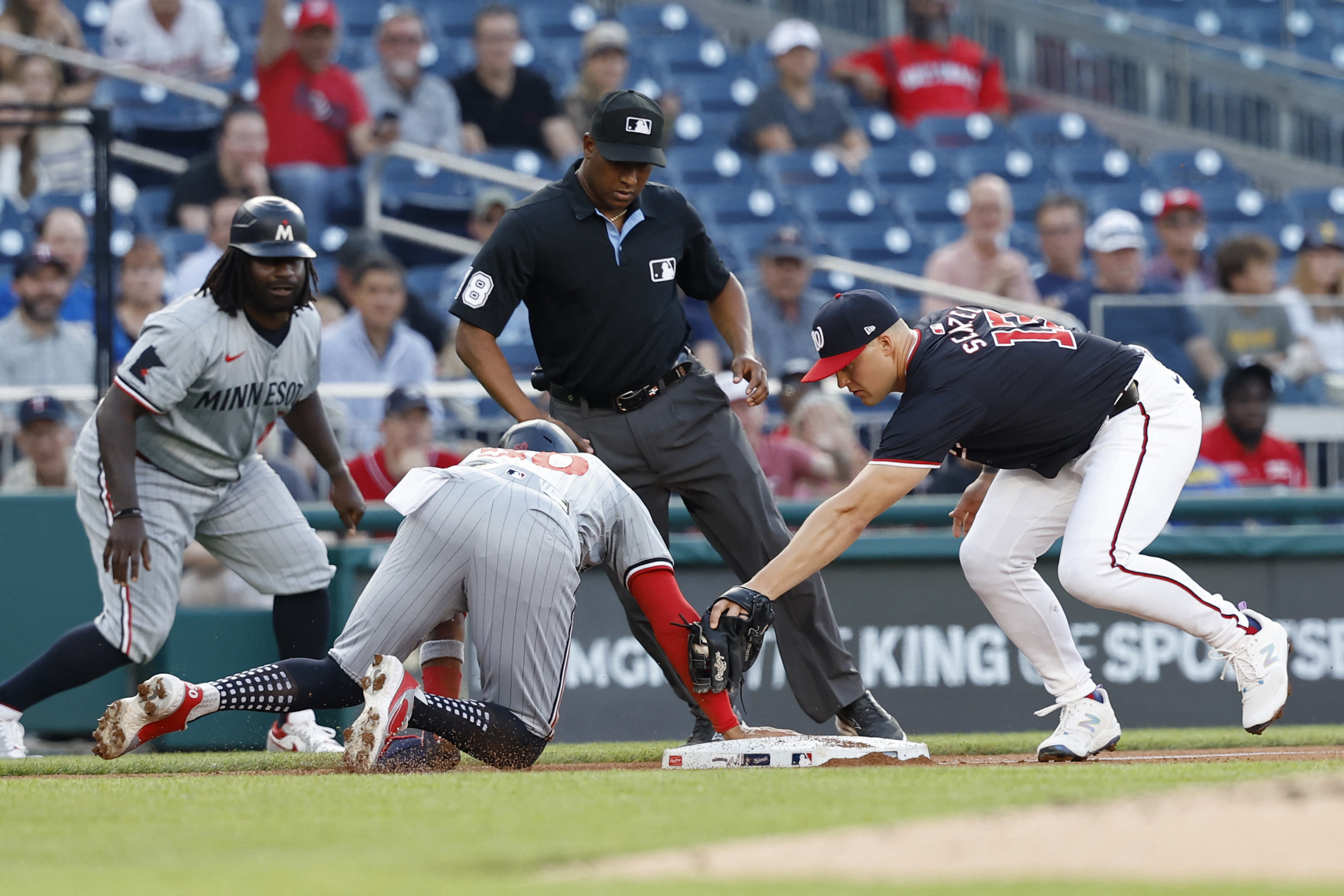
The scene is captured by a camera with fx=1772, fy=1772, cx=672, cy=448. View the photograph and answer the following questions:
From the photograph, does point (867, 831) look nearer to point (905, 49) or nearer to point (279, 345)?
point (279, 345)

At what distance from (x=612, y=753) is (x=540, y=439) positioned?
145cm

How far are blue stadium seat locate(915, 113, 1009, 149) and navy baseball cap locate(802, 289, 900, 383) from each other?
27.9 ft

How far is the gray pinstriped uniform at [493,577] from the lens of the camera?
466 centimetres

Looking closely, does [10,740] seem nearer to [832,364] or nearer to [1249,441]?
[832,364]

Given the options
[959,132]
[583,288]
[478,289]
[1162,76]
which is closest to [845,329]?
[583,288]

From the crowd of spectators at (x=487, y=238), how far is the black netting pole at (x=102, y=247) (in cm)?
29

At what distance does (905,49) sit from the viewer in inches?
528

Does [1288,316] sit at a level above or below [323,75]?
below

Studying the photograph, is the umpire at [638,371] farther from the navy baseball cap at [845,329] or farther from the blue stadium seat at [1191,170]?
the blue stadium seat at [1191,170]

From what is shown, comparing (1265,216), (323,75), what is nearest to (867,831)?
(323,75)

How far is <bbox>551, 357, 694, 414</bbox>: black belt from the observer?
18.1ft

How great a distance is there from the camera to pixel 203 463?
5.67 metres

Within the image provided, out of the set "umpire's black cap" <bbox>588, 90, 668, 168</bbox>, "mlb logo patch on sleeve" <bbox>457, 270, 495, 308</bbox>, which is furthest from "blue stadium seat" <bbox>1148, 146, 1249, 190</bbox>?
"mlb logo patch on sleeve" <bbox>457, 270, 495, 308</bbox>

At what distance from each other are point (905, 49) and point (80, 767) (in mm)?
9590
